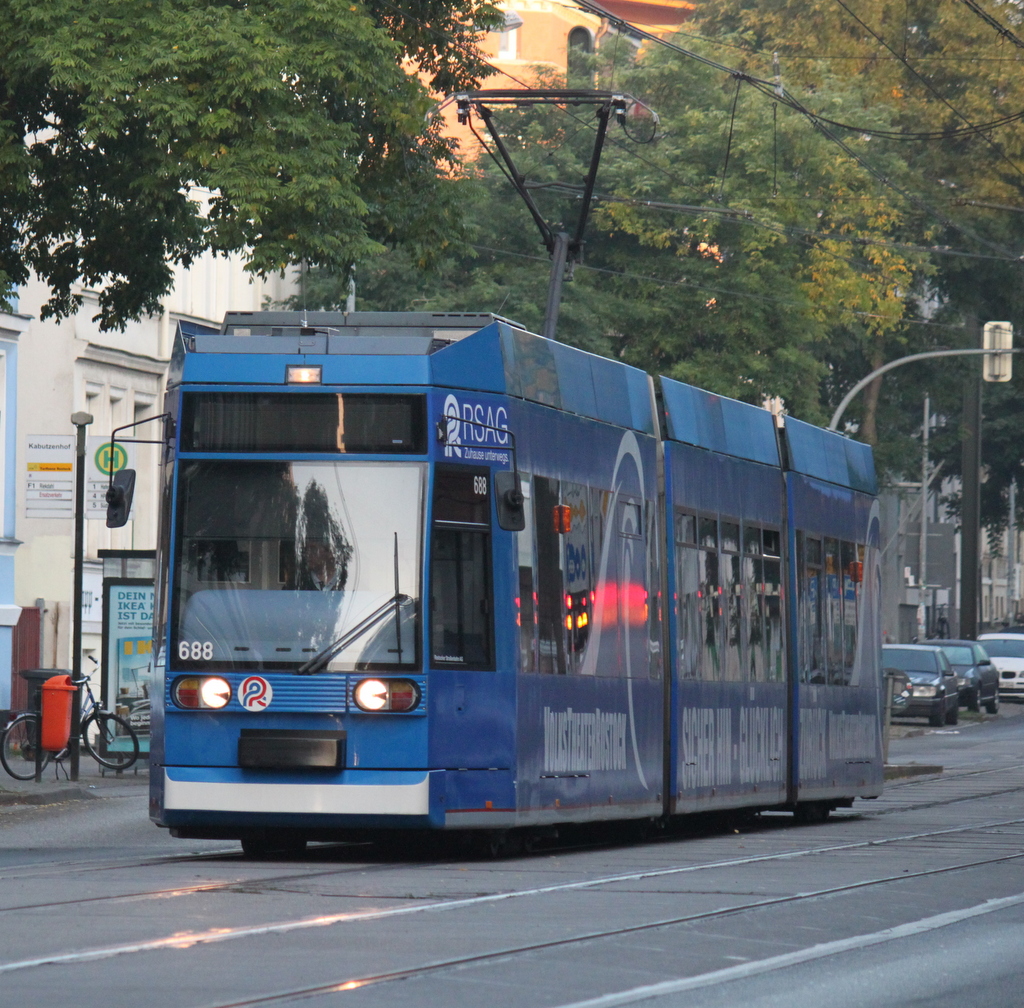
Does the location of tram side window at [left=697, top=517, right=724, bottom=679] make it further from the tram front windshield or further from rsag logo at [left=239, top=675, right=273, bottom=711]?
rsag logo at [left=239, top=675, right=273, bottom=711]

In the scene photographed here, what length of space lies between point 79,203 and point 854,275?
2576cm

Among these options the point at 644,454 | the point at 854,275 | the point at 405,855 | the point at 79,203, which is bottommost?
the point at 405,855

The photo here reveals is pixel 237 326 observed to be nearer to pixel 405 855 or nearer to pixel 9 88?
pixel 405 855

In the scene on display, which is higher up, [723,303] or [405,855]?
[723,303]

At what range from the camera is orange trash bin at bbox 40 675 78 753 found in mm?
24219

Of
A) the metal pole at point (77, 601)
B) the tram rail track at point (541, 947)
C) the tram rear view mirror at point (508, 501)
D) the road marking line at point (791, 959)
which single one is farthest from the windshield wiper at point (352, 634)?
the metal pole at point (77, 601)

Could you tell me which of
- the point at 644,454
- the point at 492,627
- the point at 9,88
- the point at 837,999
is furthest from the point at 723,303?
the point at 837,999

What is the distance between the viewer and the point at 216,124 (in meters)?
18.7

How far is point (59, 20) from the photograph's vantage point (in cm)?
1875

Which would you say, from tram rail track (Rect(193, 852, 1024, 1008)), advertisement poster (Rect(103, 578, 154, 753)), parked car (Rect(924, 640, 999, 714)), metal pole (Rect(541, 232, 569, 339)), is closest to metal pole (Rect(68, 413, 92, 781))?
advertisement poster (Rect(103, 578, 154, 753))

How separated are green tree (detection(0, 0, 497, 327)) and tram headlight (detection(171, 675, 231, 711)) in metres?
6.79

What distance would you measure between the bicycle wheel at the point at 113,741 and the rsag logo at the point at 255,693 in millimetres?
13448

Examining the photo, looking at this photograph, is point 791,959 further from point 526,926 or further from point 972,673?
point 972,673

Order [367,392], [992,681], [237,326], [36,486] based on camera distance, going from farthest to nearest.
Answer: [992,681] < [36,486] < [237,326] < [367,392]
